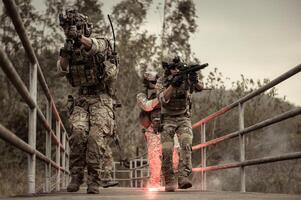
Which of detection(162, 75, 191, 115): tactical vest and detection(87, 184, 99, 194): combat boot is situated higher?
detection(162, 75, 191, 115): tactical vest

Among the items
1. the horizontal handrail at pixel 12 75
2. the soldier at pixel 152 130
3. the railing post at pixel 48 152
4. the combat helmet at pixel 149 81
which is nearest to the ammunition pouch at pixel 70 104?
the railing post at pixel 48 152

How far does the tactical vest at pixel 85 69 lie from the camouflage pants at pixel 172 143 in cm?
118

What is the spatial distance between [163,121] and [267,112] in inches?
935

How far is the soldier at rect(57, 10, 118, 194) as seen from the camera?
16.8 ft

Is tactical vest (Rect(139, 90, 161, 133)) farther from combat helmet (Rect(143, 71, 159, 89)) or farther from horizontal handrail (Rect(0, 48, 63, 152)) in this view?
horizontal handrail (Rect(0, 48, 63, 152))

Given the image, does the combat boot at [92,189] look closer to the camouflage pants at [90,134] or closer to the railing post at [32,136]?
the camouflage pants at [90,134]

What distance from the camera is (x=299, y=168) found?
31.9 m

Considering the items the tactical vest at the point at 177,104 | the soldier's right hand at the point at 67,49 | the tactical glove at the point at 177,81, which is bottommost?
the tactical vest at the point at 177,104

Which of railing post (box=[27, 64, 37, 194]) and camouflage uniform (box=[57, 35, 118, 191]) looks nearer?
railing post (box=[27, 64, 37, 194])

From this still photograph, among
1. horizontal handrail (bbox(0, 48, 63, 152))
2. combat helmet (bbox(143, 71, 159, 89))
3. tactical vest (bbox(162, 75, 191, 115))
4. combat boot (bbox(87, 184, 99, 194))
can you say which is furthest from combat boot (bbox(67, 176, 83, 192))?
combat helmet (bbox(143, 71, 159, 89))

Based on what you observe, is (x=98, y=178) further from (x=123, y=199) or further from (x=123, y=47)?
(x=123, y=47)

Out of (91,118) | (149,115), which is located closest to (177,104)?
(91,118)

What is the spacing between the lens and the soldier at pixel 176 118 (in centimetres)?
600

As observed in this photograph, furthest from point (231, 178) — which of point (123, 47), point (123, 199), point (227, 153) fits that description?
point (123, 199)
